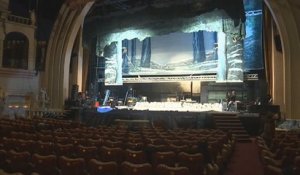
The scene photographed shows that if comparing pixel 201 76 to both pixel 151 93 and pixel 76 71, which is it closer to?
pixel 151 93

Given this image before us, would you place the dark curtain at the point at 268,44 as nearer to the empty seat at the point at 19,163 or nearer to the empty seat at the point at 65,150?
the empty seat at the point at 65,150

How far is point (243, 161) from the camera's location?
8.86 m

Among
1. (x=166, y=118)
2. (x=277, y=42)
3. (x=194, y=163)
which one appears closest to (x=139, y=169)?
(x=194, y=163)

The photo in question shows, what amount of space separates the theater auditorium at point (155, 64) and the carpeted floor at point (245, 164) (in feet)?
2.88

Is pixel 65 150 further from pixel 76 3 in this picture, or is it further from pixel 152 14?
pixel 152 14

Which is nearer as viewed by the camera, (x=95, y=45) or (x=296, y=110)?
(x=296, y=110)

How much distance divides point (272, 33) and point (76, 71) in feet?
42.9

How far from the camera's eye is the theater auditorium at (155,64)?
51.9ft

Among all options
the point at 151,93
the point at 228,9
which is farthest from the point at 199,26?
the point at 151,93

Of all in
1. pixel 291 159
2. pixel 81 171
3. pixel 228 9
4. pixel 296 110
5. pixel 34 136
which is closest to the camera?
pixel 81 171

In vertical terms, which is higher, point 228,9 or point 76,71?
point 228,9

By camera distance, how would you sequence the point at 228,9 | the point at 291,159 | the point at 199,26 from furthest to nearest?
the point at 199,26, the point at 228,9, the point at 291,159

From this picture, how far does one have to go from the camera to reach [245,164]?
331 inches

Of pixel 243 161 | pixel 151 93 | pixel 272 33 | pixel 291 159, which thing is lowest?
pixel 243 161
